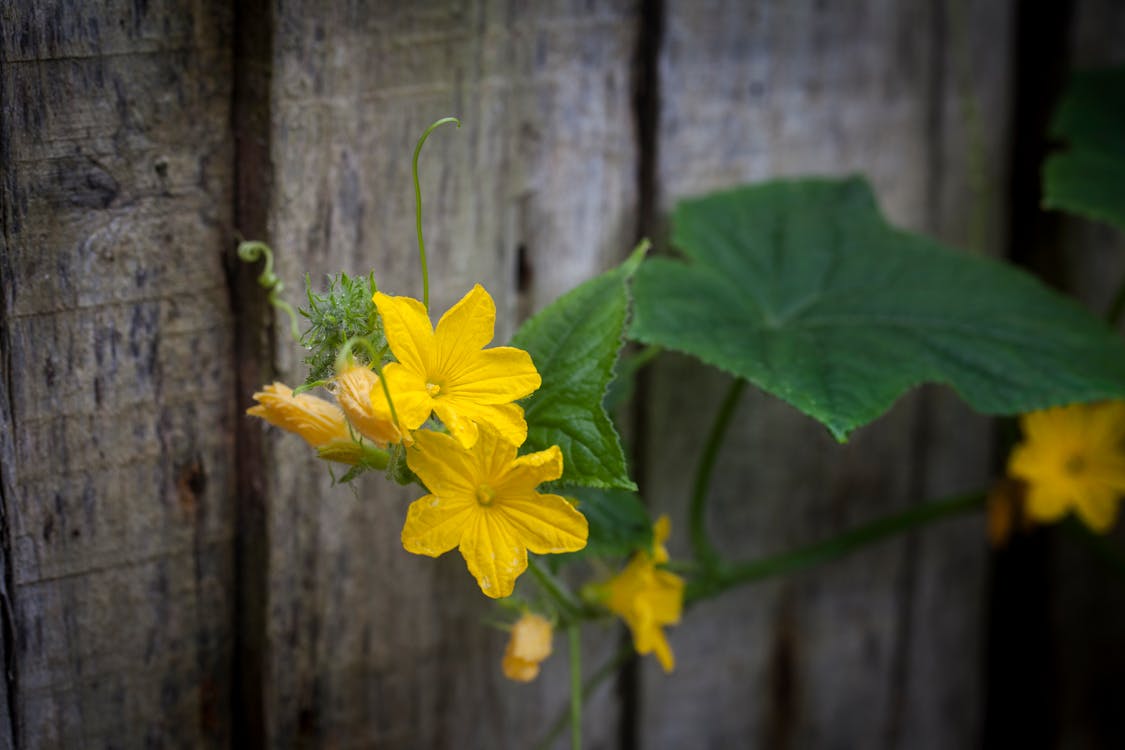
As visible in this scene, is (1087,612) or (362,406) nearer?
(362,406)

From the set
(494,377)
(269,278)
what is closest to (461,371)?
(494,377)

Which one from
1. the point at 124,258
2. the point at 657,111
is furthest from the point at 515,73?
the point at 124,258

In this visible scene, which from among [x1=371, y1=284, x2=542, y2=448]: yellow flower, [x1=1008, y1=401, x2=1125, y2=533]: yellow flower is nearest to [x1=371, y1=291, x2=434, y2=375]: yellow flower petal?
[x1=371, y1=284, x2=542, y2=448]: yellow flower

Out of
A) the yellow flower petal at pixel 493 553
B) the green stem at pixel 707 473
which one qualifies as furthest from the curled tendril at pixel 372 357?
the green stem at pixel 707 473

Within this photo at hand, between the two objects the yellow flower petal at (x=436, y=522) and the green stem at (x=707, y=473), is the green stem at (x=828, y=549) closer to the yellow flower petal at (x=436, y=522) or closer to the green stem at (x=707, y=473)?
the green stem at (x=707, y=473)

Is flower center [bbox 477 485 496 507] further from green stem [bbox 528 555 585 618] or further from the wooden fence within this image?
the wooden fence

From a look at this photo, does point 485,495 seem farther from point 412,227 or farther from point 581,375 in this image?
point 412,227
